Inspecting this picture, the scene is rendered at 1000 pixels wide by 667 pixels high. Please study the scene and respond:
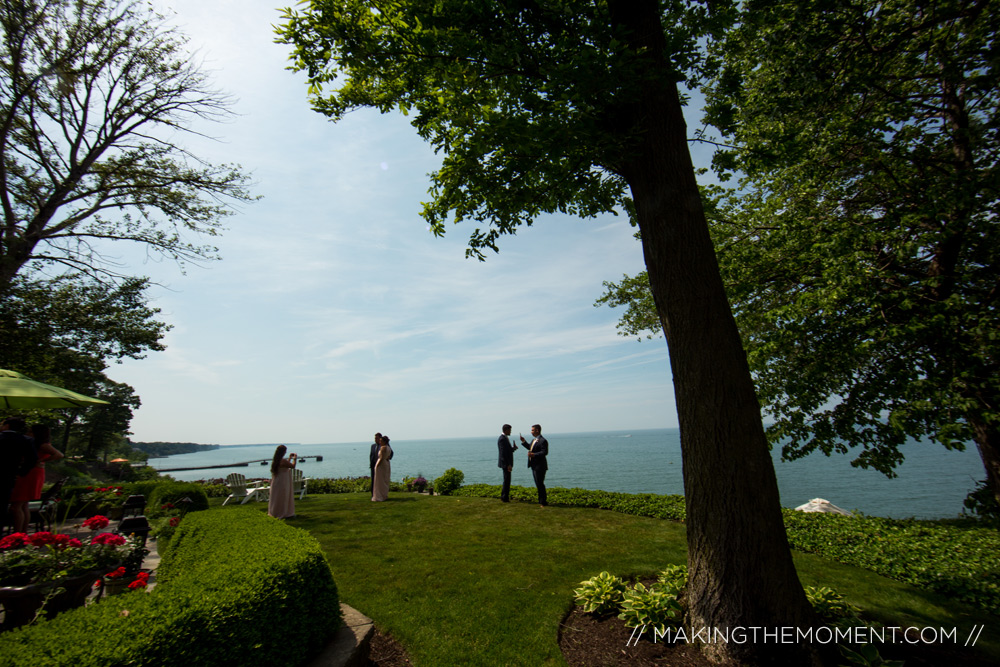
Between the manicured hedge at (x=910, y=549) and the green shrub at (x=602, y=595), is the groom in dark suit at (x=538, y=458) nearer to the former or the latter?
the manicured hedge at (x=910, y=549)

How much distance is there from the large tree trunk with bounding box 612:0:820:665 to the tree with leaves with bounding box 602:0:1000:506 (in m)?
2.37

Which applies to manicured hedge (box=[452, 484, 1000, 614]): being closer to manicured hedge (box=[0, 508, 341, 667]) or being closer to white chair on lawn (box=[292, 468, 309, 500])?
manicured hedge (box=[0, 508, 341, 667])

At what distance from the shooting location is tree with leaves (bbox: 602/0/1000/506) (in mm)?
6301

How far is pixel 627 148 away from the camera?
16.3ft

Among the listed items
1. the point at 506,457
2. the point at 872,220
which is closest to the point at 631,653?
the point at 872,220

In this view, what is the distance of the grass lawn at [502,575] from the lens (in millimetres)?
4673

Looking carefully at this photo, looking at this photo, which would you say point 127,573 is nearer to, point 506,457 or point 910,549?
point 506,457

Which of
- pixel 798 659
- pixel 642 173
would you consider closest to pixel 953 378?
pixel 798 659

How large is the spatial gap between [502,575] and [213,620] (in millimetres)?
4645

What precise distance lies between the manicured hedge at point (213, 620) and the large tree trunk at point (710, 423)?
3736 millimetres

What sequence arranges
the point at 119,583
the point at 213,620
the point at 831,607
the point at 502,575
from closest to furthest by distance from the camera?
1. the point at 213,620
2. the point at 831,607
3. the point at 119,583
4. the point at 502,575

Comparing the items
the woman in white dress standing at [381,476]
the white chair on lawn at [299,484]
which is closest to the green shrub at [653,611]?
the woman in white dress standing at [381,476]

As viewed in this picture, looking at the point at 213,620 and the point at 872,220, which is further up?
the point at 872,220

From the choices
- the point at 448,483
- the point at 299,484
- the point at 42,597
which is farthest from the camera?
the point at 448,483
